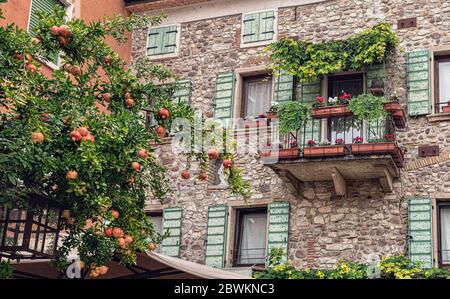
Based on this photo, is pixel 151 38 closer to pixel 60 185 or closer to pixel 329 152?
pixel 329 152

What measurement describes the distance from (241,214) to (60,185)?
21.8 feet

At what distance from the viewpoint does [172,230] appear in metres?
14.1

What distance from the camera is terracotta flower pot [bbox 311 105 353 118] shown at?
12516mm

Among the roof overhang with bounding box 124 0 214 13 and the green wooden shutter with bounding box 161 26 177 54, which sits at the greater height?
the roof overhang with bounding box 124 0 214 13

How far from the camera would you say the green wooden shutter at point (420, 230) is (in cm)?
1202

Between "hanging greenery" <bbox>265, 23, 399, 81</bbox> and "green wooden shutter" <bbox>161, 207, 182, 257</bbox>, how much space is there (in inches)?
134

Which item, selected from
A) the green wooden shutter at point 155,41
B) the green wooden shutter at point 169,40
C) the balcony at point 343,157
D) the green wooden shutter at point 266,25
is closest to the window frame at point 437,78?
the balcony at point 343,157

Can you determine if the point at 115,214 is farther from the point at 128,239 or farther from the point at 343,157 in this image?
the point at 343,157

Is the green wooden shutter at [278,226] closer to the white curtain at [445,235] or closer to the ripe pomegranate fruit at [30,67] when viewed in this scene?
the white curtain at [445,235]

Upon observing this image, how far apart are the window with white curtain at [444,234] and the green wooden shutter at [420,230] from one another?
0.94ft

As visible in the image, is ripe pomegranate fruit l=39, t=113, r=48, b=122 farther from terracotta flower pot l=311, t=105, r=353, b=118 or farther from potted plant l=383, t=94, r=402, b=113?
potted plant l=383, t=94, r=402, b=113

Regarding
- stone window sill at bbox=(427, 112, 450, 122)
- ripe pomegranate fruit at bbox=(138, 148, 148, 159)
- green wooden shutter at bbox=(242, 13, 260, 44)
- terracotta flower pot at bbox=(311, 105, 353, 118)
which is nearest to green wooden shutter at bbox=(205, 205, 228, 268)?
terracotta flower pot at bbox=(311, 105, 353, 118)

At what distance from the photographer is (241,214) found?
46.0 feet

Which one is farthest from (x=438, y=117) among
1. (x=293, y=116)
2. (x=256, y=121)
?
(x=256, y=121)
